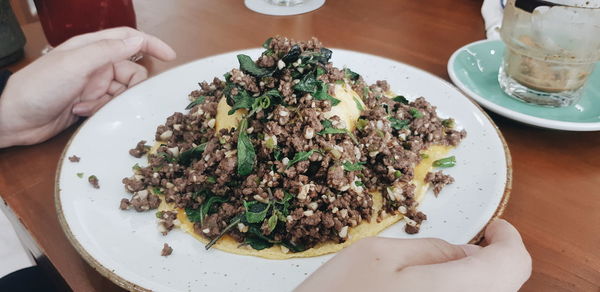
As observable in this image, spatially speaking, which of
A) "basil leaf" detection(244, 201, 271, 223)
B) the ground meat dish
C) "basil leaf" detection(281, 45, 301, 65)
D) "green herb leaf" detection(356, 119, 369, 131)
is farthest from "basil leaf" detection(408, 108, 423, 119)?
"basil leaf" detection(244, 201, 271, 223)

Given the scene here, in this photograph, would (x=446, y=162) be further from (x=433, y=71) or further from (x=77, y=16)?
(x=77, y=16)

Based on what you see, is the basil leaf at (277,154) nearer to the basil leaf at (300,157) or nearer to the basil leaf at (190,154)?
the basil leaf at (300,157)

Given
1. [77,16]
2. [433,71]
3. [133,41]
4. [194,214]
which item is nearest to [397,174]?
[194,214]

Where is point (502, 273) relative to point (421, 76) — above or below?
above

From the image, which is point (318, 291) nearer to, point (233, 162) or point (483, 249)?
point (483, 249)

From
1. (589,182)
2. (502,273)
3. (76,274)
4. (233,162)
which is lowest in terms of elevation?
(76,274)

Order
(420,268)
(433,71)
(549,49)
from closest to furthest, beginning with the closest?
(420,268)
(549,49)
(433,71)

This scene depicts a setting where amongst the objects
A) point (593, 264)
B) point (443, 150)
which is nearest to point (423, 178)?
point (443, 150)

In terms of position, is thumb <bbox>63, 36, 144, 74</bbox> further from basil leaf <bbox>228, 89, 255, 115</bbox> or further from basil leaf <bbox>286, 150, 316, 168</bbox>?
basil leaf <bbox>286, 150, 316, 168</bbox>
